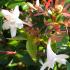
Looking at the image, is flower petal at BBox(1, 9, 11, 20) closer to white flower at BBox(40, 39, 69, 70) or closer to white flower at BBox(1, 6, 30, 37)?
white flower at BBox(1, 6, 30, 37)

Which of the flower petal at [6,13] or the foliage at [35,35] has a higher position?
the flower petal at [6,13]

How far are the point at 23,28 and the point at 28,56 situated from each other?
0.38ft

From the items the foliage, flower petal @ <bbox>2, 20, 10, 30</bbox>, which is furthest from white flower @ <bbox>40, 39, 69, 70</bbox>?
flower petal @ <bbox>2, 20, 10, 30</bbox>

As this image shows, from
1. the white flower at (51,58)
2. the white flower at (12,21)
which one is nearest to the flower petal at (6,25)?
the white flower at (12,21)

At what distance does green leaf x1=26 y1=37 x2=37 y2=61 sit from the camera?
1181 millimetres

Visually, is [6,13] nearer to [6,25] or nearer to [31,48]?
[6,25]

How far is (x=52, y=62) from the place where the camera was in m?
1.14

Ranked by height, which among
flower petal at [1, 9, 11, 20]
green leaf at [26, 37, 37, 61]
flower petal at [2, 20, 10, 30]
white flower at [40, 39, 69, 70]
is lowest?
white flower at [40, 39, 69, 70]

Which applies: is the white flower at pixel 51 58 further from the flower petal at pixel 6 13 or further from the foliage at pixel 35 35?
the flower petal at pixel 6 13

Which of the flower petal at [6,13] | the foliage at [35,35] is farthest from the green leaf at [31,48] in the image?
the flower petal at [6,13]

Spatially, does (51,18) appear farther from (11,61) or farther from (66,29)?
(11,61)

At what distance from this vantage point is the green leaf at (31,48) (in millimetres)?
1181

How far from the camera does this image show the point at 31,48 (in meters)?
1.18

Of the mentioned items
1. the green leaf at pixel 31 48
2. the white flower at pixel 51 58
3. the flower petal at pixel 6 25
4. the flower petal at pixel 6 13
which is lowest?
the white flower at pixel 51 58
